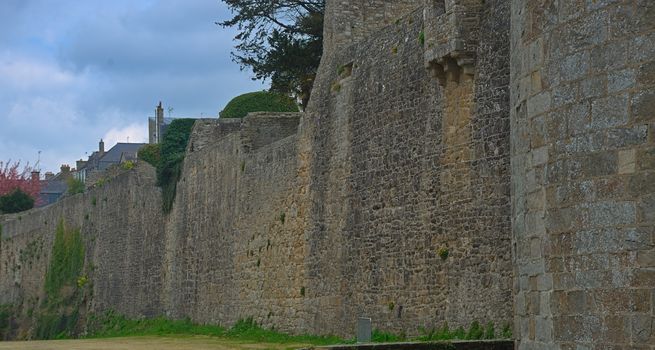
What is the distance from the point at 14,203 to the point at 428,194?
43121mm

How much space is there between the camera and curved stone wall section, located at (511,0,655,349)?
7844 millimetres

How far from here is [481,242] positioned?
1708cm

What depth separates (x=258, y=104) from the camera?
35.2m

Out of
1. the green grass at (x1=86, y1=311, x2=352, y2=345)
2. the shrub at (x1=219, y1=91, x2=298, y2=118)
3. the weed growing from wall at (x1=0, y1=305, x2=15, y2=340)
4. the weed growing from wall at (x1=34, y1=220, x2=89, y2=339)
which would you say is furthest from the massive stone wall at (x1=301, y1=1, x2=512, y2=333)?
the weed growing from wall at (x1=0, y1=305, x2=15, y2=340)

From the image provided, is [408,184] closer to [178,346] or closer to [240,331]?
[178,346]

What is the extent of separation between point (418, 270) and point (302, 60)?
16982 mm

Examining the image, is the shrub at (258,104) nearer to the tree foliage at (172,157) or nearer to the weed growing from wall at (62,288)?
the tree foliage at (172,157)

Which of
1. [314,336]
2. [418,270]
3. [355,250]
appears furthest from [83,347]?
[418,270]

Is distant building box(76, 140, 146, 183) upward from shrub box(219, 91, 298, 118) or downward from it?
upward

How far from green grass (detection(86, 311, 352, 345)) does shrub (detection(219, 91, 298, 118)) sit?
6084 mm

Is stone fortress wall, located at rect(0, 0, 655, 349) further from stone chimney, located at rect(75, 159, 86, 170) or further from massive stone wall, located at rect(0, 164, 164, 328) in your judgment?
stone chimney, located at rect(75, 159, 86, 170)

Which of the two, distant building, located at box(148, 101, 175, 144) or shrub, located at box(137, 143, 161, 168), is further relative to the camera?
distant building, located at box(148, 101, 175, 144)

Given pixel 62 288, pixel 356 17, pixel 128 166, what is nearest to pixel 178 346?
pixel 356 17

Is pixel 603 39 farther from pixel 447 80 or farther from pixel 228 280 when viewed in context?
pixel 228 280
